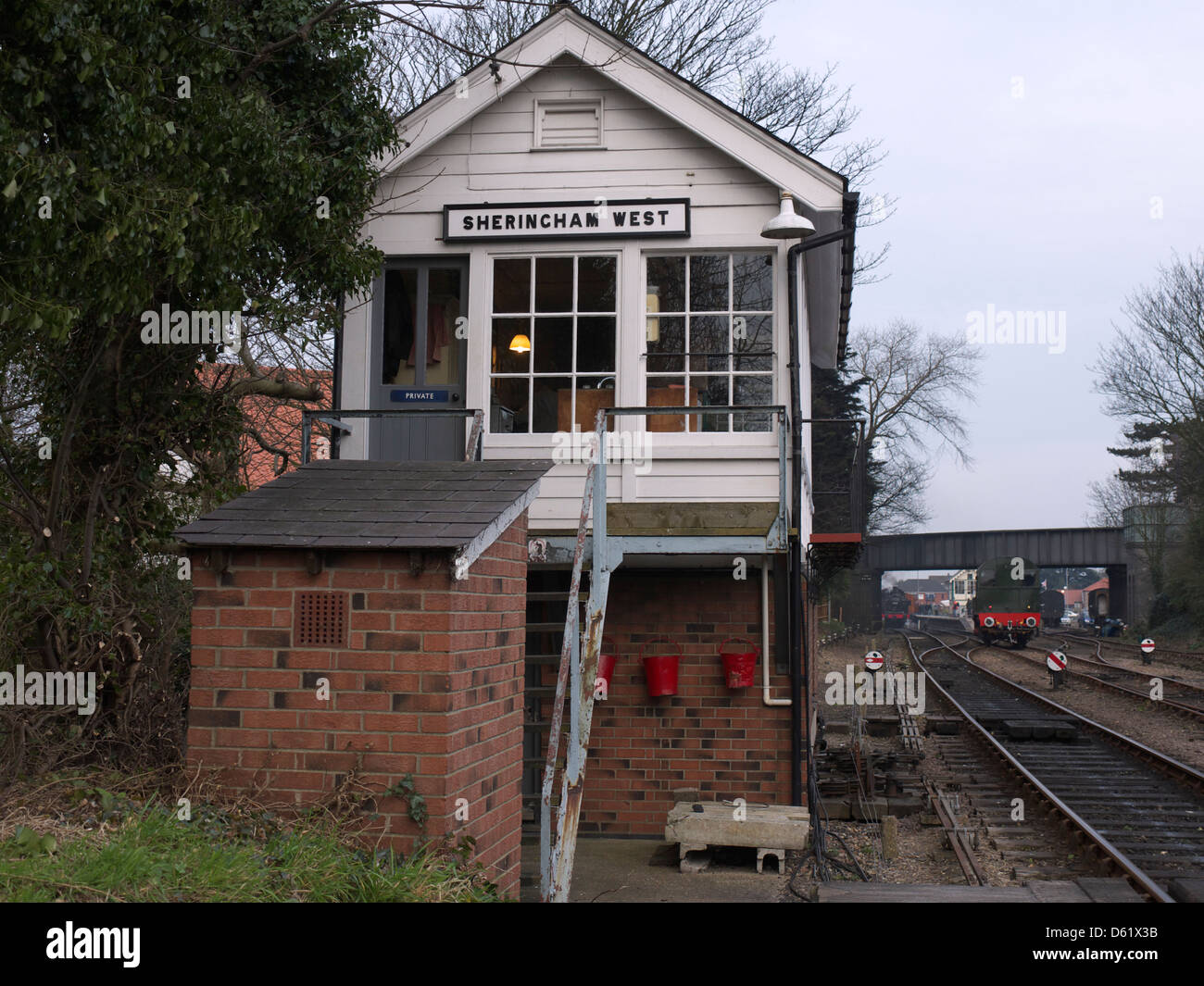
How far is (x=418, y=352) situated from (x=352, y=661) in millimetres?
5436

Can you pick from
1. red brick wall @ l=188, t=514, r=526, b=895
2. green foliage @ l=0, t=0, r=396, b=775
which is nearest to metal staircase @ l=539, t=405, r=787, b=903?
red brick wall @ l=188, t=514, r=526, b=895

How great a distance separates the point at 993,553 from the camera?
5916cm

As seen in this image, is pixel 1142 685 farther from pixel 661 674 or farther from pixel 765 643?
pixel 661 674

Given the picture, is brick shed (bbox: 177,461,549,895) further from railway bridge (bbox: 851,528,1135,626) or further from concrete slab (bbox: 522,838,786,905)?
railway bridge (bbox: 851,528,1135,626)

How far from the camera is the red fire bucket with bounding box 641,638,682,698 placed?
938 centimetres

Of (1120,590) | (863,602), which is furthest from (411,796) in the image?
(1120,590)

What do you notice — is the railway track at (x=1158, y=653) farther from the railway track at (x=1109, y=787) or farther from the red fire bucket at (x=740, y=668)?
the red fire bucket at (x=740, y=668)

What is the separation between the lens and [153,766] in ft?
19.3

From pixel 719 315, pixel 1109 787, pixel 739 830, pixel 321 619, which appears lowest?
pixel 1109 787

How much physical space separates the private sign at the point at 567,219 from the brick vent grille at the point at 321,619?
5.41m

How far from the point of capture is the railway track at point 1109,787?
887 centimetres

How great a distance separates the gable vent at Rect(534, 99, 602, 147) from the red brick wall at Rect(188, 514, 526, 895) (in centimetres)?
566
